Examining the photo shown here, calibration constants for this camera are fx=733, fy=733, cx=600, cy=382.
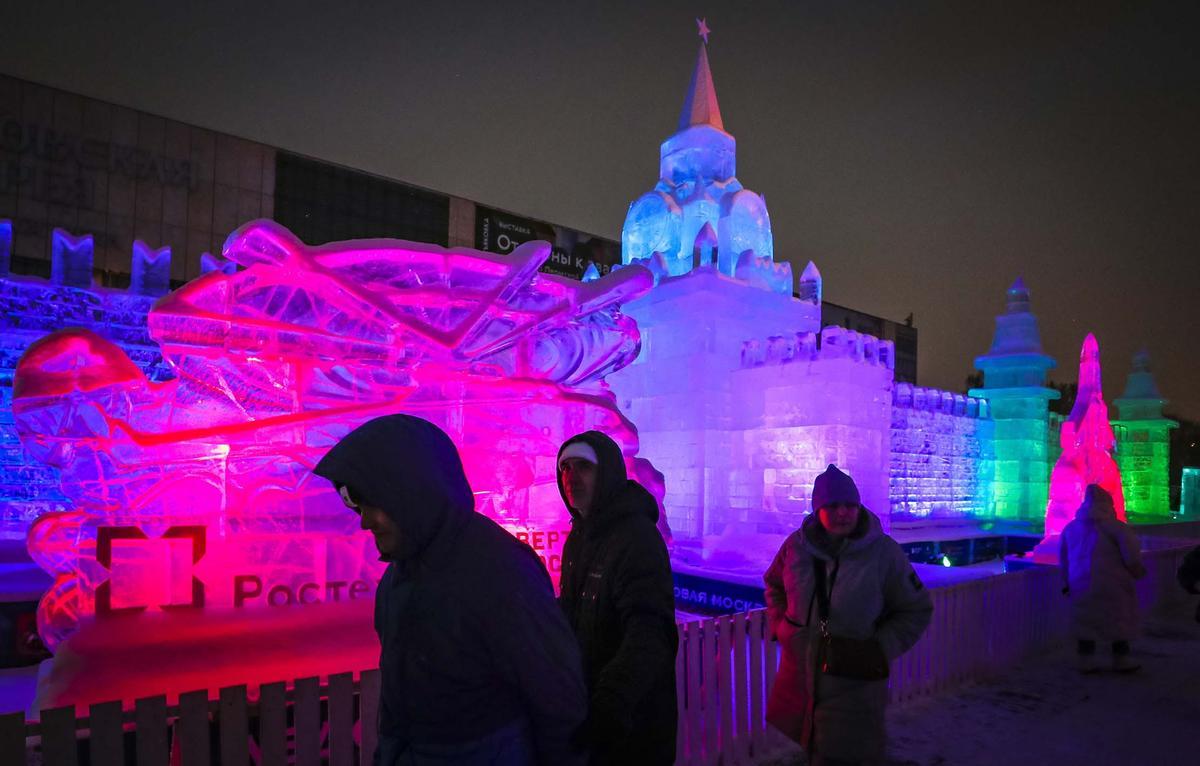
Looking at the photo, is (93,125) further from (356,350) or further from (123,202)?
(356,350)

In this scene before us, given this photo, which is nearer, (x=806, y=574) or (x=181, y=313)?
(x=806, y=574)

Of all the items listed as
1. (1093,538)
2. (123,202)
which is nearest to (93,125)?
(123,202)

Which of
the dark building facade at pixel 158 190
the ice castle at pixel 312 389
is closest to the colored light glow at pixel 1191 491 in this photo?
the ice castle at pixel 312 389

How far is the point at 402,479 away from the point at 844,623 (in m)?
2.30

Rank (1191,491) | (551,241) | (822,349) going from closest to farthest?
(822,349) → (1191,491) → (551,241)

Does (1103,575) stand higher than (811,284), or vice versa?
(811,284)

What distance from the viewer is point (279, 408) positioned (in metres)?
5.37

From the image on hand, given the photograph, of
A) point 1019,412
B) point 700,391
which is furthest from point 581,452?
point 1019,412

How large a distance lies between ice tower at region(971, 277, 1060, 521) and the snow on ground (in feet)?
44.8

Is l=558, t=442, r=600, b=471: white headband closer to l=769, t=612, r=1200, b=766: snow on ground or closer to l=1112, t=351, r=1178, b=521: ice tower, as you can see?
l=769, t=612, r=1200, b=766: snow on ground

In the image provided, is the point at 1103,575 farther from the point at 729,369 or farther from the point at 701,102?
the point at 701,102

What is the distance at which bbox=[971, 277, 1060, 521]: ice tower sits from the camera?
19219 millimetres

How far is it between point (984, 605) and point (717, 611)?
3879 mm

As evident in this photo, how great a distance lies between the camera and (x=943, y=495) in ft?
60.4
